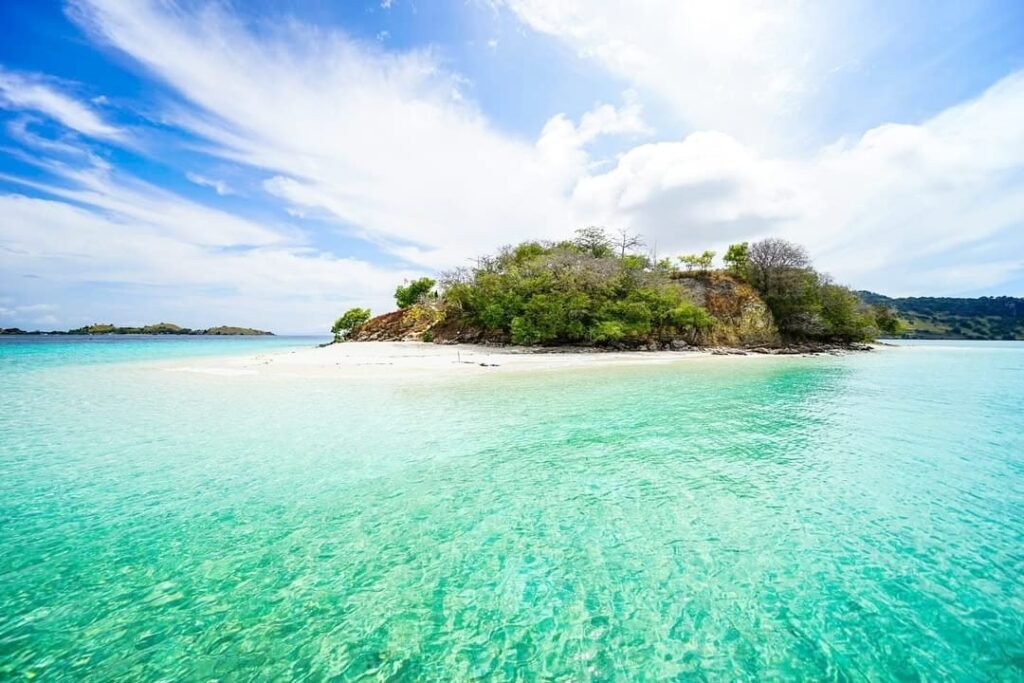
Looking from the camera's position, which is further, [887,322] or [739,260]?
[887,322]

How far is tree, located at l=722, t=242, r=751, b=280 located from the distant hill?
260 feet

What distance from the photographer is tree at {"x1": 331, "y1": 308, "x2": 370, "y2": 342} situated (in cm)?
6650

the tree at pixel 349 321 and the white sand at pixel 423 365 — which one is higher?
the tree at pixel 349 321

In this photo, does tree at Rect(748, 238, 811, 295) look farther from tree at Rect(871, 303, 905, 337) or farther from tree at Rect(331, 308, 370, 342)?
tree at Rect(331, 308, 370, 342)

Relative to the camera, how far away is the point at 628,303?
126 feet

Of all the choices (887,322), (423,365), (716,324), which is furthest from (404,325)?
(887,322)

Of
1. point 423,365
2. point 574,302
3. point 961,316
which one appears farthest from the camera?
point 961,316

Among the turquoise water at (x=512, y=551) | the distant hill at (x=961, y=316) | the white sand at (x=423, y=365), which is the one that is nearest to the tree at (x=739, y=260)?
the white sand at (x=423, y=365)

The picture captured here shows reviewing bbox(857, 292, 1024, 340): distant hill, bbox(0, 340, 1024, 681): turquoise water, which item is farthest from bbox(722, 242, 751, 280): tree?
bbox(857, 292, 1024, 340): distant hill

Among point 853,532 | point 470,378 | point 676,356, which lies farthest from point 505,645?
point 676,356

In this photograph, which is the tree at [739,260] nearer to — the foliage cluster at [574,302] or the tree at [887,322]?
the foliage cluster at [574,302]

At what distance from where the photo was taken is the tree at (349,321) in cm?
6650

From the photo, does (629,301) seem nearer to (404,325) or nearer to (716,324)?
(716,324)

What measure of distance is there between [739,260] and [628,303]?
26.3 metres
